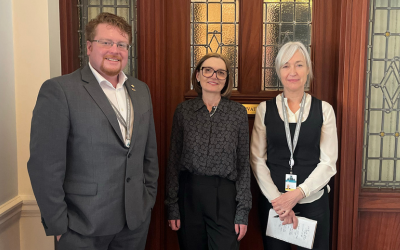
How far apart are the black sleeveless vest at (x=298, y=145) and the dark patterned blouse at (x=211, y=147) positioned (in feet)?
0.60

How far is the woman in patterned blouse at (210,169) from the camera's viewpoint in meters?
1.76

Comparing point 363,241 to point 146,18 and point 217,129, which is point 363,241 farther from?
point 146,18

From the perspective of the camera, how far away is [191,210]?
5.90 feet

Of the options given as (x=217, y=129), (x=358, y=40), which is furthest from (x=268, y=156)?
(x=358, y=40)

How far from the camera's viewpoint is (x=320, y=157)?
1.90m

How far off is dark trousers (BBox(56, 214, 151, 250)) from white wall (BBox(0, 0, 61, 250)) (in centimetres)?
60

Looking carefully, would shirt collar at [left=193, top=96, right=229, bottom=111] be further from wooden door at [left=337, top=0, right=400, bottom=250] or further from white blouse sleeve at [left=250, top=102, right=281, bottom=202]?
wooden door at [left=337, top=0, right=400, bottom=250]

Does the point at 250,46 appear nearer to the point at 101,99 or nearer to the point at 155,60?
the point at 155,60

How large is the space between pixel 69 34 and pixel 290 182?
1.79 m

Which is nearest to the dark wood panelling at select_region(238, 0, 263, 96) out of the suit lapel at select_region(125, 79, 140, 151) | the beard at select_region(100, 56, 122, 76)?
the suit lapel at select_region(125, 79, 140, 151)

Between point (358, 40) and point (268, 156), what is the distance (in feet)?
3.36

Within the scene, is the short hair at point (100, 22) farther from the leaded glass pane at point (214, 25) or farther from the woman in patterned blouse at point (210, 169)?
the leaded glass pane at point (214, 25)

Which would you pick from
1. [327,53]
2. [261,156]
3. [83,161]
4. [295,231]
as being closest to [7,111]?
[83,161]

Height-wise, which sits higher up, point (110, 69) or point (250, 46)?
point (250, 46)
